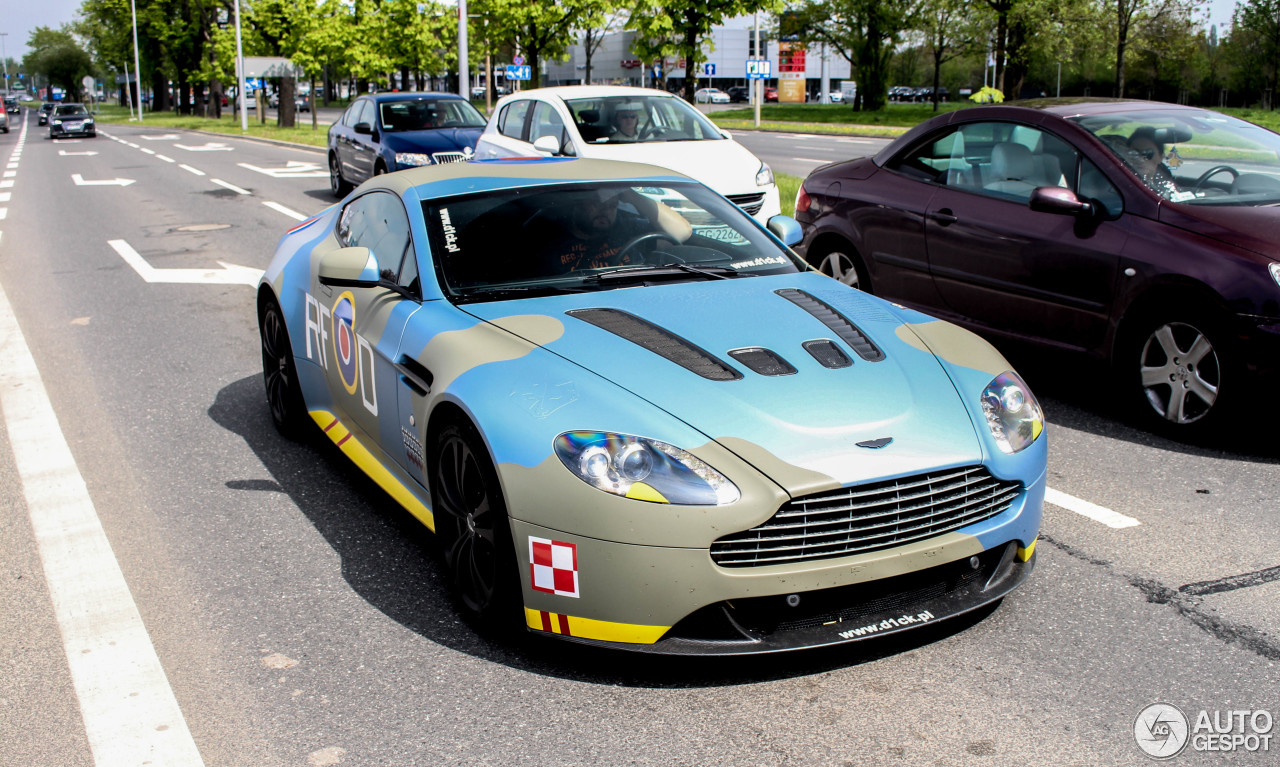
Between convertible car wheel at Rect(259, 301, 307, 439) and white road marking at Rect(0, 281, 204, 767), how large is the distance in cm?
95

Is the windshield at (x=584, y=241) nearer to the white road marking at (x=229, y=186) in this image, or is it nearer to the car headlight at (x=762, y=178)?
the car headlight at (x=762, y=178)

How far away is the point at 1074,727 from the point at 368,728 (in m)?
1.82

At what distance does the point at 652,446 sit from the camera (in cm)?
308

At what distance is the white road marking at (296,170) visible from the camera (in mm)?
22453

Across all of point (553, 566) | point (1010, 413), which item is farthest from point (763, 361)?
point (553, 566)

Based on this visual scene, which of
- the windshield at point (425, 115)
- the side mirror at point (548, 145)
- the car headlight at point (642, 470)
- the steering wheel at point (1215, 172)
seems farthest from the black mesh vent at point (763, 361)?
the windshield at point (425, 115)

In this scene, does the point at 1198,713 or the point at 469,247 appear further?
the point at 469,247

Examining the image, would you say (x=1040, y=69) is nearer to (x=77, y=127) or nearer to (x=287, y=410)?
(x=77, y=127)

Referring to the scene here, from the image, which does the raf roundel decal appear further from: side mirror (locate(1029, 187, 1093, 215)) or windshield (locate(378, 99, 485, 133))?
windshield (locate(378, 99, 485, 133))

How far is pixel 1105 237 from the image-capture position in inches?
228

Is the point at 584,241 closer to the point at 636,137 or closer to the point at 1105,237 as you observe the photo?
the point at 1105,237

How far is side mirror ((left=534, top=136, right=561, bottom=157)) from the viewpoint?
11.7m

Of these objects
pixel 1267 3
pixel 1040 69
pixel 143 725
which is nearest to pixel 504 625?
pixel 143 725

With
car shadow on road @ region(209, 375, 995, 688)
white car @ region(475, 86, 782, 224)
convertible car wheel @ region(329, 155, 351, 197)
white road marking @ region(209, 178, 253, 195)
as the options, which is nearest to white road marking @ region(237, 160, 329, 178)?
white road marking @ region(209, 178, 253, 195)
